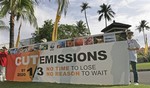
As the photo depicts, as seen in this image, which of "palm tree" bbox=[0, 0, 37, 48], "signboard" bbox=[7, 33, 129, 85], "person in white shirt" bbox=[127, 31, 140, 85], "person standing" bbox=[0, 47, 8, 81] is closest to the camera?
"person in white shirt" bbox=[127, 31, 140, 85]

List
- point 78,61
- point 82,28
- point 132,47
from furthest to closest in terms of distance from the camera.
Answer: point 82,28 → point 78,61 → point 132,47

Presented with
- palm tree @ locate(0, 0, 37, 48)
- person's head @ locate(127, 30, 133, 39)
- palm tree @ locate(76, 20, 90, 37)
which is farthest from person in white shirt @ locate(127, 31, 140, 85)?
palm tree @ locate(76, 20, 90, 37)

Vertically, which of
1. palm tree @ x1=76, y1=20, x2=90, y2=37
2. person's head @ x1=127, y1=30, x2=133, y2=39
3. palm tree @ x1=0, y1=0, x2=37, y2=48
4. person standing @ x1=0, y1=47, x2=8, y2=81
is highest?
palm tree @ x1=76, y1=20, x2=90, y2=37

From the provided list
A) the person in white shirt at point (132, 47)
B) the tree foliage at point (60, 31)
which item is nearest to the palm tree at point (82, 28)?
the tree foliage at point (60, 31)

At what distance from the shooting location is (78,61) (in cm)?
1163

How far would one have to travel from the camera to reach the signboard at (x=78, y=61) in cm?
1058

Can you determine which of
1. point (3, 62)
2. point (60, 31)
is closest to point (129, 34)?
point (3, 62)

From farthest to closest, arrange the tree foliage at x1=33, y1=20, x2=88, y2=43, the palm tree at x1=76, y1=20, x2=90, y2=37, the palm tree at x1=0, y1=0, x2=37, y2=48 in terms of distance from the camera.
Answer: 1. the palm tree at x1=76, y1=20, x2=90, y2=37
2. the tree foliage at x1=33, y1=20, x2=88, y2=43
3. the palm tree at x1=0, y1=0, x2=37, y2=48

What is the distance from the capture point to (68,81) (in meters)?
11.9

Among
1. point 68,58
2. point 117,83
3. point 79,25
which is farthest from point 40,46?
point 79,25

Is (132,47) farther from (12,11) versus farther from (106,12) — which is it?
(106,12)

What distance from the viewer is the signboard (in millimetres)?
10578

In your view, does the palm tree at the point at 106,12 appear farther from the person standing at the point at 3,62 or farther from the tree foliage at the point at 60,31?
the person standing at the point at 3,62

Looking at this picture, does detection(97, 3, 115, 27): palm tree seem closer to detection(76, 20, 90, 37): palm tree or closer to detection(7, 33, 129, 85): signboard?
detection(76, 20, 90, 37): palm tree
